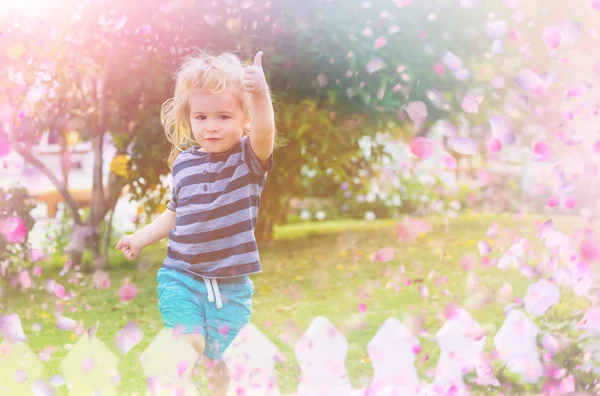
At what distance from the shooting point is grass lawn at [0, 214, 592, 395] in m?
3.18

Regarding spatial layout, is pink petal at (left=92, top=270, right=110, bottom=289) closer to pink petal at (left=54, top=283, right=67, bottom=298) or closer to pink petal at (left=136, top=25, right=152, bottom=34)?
pink petal at (left=54, top=283, right=67, bottom=298)

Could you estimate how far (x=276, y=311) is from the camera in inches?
159

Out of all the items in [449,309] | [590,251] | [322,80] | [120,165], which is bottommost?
[449,309]

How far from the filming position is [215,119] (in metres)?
2.18

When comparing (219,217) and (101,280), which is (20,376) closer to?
(219,217)

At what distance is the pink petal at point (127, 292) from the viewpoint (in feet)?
14.4

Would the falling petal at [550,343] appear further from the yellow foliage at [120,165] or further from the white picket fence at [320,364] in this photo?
the yellow foliage at [120,165]

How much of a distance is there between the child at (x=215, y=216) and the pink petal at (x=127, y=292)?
2251 mm

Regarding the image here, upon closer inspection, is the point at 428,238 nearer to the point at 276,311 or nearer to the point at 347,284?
the point at 347,284

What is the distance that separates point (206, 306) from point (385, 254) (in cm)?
376

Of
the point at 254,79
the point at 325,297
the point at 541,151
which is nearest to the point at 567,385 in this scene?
the point at 541,151

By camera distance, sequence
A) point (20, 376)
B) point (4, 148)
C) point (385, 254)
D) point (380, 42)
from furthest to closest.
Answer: point (385, 254) < point (380, 42) < point (4, 148) < point (20, 376)

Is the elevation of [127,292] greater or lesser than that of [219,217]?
lesser

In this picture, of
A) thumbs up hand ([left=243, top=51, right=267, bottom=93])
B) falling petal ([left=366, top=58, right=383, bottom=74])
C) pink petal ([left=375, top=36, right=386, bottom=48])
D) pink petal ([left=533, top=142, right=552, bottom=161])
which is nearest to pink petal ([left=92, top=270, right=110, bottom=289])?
falling petal ([left=366, top=58, right=383, bottom=74])
